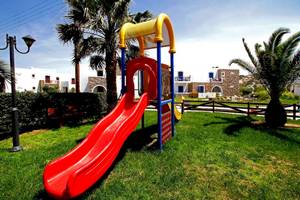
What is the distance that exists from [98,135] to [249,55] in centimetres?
883

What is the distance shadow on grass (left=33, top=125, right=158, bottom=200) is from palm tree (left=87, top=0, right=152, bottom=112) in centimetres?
364

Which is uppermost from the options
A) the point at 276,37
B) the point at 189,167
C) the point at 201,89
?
the point at 276,37

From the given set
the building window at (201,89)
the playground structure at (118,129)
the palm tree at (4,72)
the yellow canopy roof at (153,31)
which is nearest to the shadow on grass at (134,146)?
the playground structure at (118,129)

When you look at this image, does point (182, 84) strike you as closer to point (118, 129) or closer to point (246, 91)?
point (246, 91)

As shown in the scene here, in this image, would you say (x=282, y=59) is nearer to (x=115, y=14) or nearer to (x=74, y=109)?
(x=115, y=14)

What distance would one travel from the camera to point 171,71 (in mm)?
8633

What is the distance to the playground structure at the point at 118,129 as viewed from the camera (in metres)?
4.26

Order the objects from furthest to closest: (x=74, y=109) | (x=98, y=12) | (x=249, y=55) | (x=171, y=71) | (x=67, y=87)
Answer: (x=67, y=87) < (x=74, y=109) < (x=98, y=12) < (x=249, y=55) < (x=171, y=71)

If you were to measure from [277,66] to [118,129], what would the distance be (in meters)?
8.61

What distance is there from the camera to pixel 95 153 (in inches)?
215

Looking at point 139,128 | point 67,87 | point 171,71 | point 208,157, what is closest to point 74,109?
point 139,128

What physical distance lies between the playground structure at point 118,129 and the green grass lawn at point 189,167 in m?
0.47

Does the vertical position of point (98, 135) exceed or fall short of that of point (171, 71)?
it falls short

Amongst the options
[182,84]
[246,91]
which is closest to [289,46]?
[246,91]
